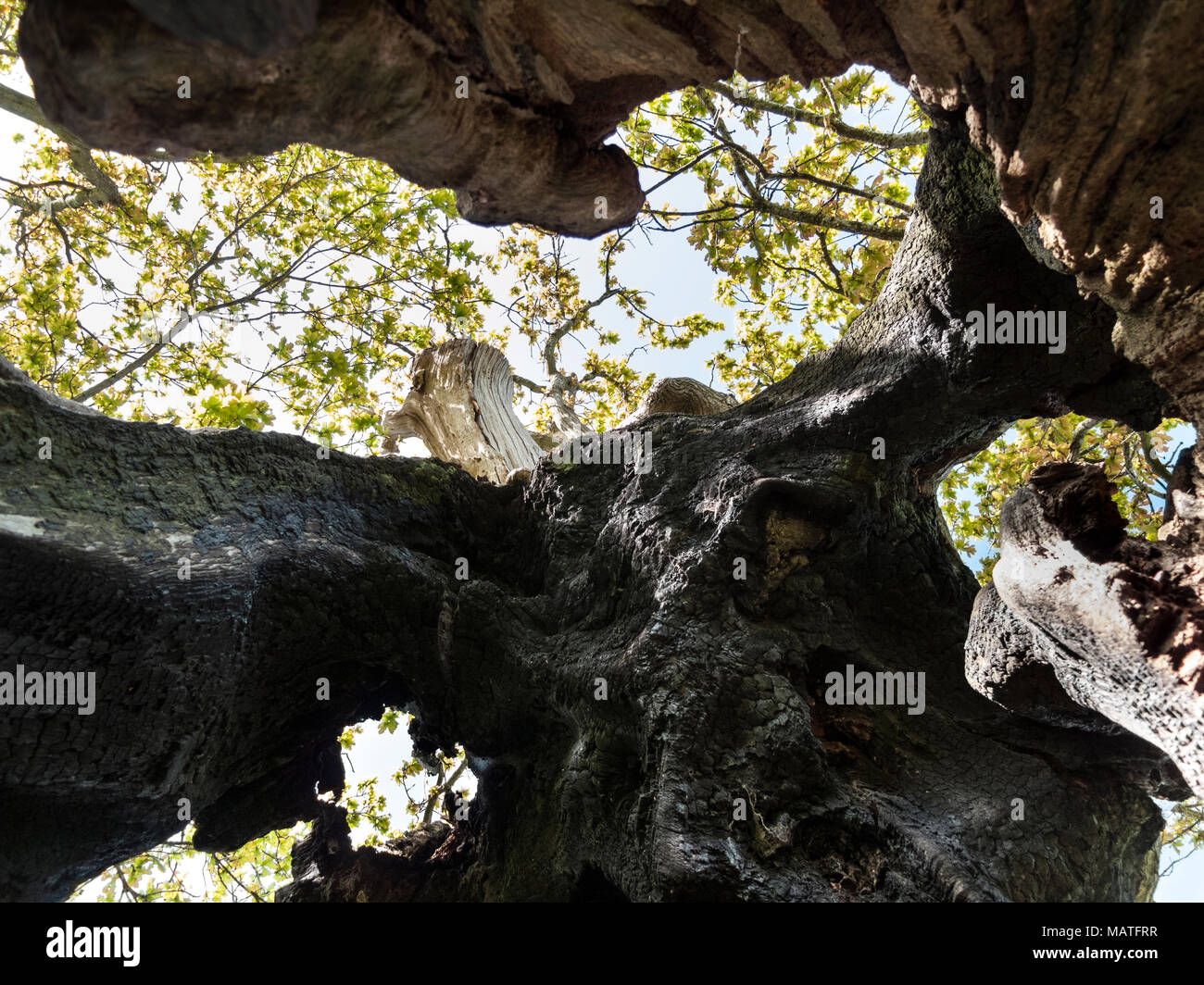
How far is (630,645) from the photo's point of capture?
3465 mm

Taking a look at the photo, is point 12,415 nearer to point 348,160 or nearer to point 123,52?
point 123,52

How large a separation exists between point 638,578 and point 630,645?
1.36ft

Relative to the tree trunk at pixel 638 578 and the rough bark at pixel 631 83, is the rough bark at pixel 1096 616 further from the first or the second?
the rough bark at pixel 631 83

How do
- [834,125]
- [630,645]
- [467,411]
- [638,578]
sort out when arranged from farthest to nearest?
1. [467,411]
2. [834,125]
3. [638,578]
4. [630,645]

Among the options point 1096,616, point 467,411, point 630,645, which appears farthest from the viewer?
point 467,411

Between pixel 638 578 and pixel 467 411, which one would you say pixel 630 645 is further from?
pixel 467 411

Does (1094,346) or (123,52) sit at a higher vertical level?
(123,52)

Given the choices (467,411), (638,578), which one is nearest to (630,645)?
(638,578)

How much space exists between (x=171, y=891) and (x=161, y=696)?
735 centimetres

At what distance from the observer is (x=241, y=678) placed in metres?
3.50

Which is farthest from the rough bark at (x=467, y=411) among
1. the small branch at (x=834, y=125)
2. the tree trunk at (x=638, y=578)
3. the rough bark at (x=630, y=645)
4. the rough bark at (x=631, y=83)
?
the rough bark at (x=631, y=83)

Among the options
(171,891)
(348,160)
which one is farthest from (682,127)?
(171,891)

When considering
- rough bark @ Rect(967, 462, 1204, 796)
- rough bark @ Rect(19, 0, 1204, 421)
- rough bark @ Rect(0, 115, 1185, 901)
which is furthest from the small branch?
rough bark @ Rect(967, 462, 1204, 796)

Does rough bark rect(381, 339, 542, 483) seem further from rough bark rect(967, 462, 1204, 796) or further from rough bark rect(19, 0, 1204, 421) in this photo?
rough bark rect(967, 462, 1204, 796)
